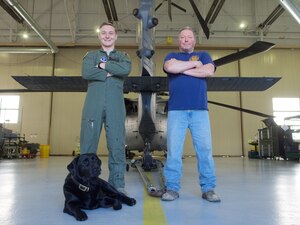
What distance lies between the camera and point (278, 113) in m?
17.8

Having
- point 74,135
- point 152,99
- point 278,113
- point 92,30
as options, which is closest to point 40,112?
point 74,135

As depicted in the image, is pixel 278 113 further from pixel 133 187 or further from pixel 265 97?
pixel 133 187

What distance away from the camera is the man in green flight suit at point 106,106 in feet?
9.82

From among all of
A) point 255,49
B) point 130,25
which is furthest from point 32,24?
point 255,49

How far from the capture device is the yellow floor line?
2.18 metres

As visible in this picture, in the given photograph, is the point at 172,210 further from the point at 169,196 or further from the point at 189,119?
the point at 189,119

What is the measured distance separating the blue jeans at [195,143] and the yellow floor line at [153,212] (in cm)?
29

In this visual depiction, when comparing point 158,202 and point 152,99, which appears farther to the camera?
point 152,99

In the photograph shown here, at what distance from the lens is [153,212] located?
2.46 metres

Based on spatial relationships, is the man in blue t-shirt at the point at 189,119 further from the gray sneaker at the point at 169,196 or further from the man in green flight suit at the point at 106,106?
the man in green flight suit at the point at 106,106

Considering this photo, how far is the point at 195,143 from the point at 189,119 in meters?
0.30

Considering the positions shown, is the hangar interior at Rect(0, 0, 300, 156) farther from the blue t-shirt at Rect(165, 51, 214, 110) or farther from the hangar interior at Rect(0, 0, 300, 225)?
the blue t-shirt at Rect(165, 51, 214, 110)

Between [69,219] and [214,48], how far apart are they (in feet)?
58.4

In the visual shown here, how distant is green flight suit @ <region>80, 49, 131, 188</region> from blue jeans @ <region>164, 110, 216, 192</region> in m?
0.58
